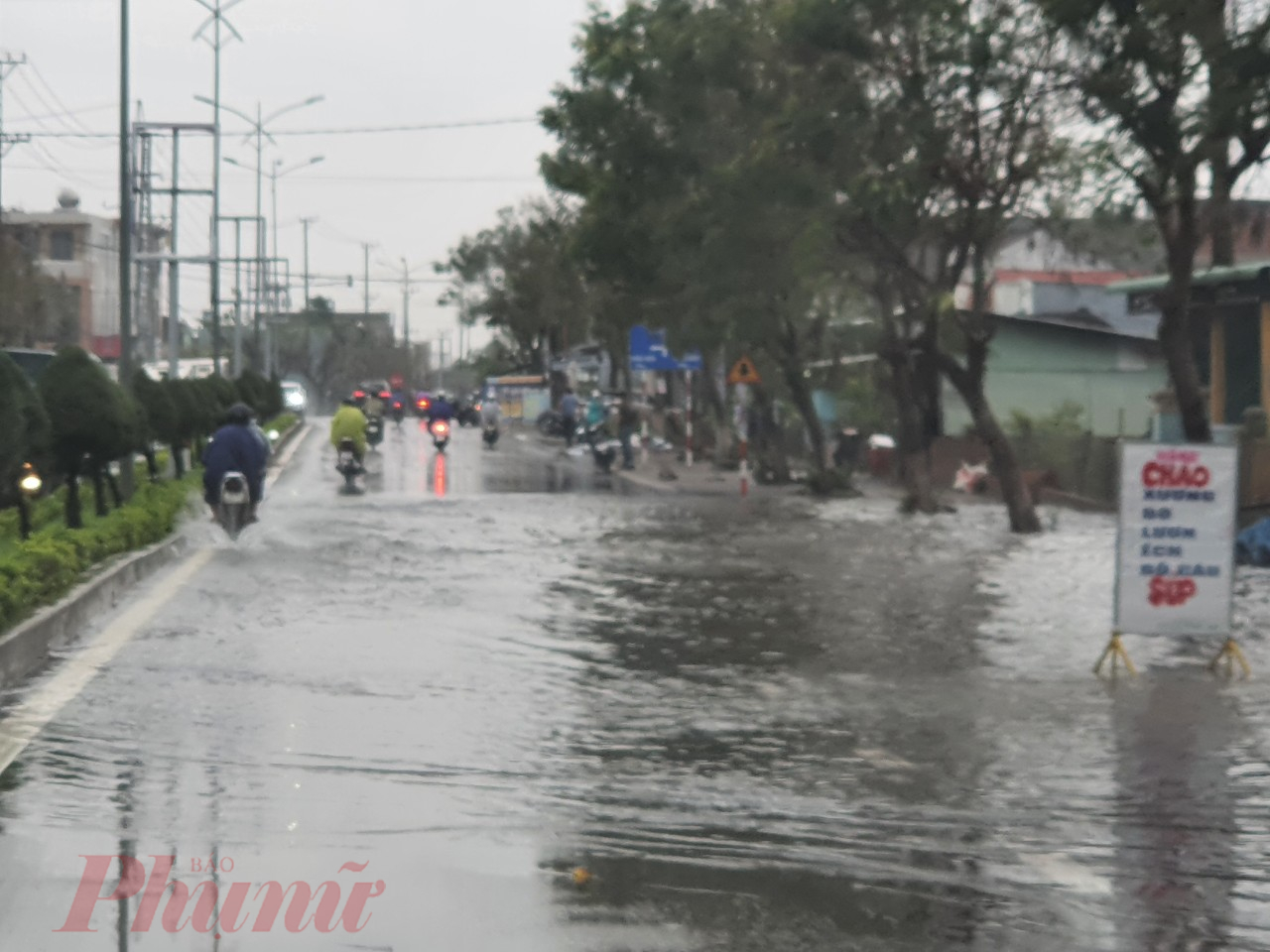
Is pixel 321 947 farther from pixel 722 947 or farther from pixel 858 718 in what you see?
pixel 858 718

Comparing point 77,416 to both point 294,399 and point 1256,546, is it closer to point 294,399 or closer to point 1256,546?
point 1256,546

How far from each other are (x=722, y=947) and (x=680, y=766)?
3.48m

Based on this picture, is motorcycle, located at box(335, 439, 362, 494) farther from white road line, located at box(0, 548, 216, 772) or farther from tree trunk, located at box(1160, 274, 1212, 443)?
tree trunk, located at box(1160, 274, 1212, 443)

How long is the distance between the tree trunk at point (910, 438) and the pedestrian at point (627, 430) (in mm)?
15103

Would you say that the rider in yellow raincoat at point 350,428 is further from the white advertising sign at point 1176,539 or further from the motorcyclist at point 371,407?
the white advertising sign at point 1176,539

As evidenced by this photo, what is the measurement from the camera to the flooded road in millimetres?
6832

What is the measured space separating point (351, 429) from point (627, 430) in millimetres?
13498

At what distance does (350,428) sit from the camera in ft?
126

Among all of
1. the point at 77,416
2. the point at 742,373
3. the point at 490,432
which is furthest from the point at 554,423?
the point at 77,416

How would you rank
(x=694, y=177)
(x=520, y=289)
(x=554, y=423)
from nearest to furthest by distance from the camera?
(x=694, y=177), (x=554, y=423), (x=520, y=289)

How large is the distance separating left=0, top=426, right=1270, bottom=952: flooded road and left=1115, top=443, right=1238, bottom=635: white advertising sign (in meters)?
0.40

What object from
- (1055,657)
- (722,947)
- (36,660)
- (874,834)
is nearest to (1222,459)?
(1055,657)

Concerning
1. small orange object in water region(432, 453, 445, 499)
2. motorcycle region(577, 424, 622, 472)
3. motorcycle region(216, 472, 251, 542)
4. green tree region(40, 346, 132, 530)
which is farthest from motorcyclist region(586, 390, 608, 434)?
green tree region(40, 346, 132, 530)

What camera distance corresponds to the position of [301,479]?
137 ft
